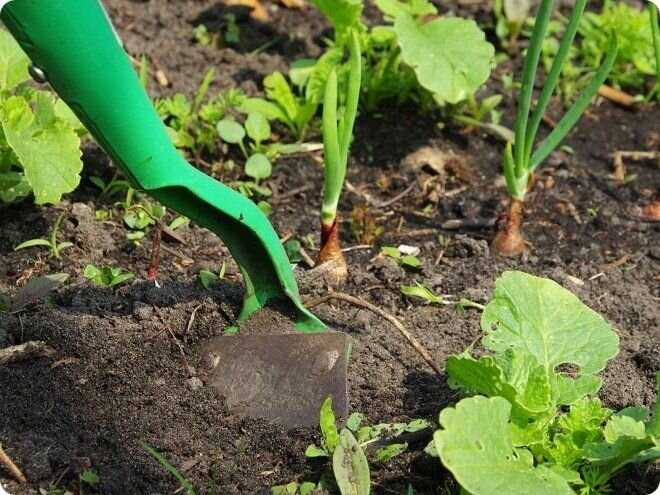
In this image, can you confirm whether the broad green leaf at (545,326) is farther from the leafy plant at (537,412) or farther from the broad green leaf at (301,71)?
the broad green leaf at (301,71)

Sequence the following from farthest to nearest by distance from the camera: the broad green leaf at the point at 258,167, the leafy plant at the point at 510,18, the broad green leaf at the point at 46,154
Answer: the leafy plant at the point at 510,18, the broad green leaf at the point at 258,167, the broad green leaf at the point at 46,154

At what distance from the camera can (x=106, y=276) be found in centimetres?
209

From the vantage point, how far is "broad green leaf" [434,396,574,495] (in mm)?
1495

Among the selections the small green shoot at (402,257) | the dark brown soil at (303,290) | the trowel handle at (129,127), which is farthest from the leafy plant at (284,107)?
the trowel handle at (129,127)

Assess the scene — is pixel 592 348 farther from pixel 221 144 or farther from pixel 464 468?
pixel 221 144

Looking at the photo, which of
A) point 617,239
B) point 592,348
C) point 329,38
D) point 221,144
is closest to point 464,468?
point 592,348

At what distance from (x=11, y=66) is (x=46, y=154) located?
26 cm

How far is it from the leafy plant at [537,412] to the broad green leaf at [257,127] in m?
0.89

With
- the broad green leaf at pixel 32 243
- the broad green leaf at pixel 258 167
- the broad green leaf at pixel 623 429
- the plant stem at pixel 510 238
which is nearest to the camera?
the broad green leaf at pixel 623 429

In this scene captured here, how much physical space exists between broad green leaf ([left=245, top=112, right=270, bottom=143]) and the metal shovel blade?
0.72 metres

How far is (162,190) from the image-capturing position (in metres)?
1.70

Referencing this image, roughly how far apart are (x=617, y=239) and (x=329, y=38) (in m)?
0.94

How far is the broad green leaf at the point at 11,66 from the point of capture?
2219 mm

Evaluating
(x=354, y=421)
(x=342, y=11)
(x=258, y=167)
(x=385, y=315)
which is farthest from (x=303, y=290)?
(x=342, y=11)
